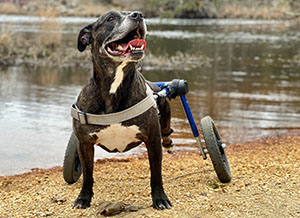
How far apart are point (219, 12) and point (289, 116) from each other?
1715 inches

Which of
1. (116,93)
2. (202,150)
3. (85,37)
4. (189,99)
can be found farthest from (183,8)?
(116,93)

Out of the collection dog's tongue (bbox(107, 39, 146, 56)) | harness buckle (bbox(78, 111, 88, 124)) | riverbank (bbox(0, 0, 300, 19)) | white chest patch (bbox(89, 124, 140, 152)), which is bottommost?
riverbank (bbox(0, 0, 300, 19))

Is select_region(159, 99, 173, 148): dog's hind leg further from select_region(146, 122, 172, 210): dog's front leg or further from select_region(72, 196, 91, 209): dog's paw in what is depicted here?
select_region(72, 196, 91, 209): dog's paw

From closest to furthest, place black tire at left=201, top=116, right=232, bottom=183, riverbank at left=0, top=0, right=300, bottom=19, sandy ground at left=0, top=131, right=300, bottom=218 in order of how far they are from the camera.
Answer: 1. sandy ground at left=0, top=131, right=300, bottom=218
2. black tire at left=201, top=116, right=232, bottom=183
3. riverbank at left=0, top=0, right=300, bottom=19

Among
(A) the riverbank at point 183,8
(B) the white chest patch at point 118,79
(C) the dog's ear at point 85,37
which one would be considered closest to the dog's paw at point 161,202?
(B) the white chest patch at point 118,79

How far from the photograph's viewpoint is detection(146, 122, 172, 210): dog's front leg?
4.21m

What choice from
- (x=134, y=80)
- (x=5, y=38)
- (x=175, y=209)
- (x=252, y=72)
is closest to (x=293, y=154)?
(x=175, y=209)

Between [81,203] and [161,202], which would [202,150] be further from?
[81,203]

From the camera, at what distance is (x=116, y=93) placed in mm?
4066

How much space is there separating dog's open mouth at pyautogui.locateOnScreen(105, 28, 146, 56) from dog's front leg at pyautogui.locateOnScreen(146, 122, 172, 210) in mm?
798

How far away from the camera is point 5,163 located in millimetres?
7094

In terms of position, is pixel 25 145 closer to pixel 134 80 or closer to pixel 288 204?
pixel 134 80

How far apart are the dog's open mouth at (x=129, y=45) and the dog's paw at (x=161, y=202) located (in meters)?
1.40

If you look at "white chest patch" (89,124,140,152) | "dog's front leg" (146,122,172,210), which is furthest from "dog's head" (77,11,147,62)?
"dog's front leg" (146,122,172,210)
